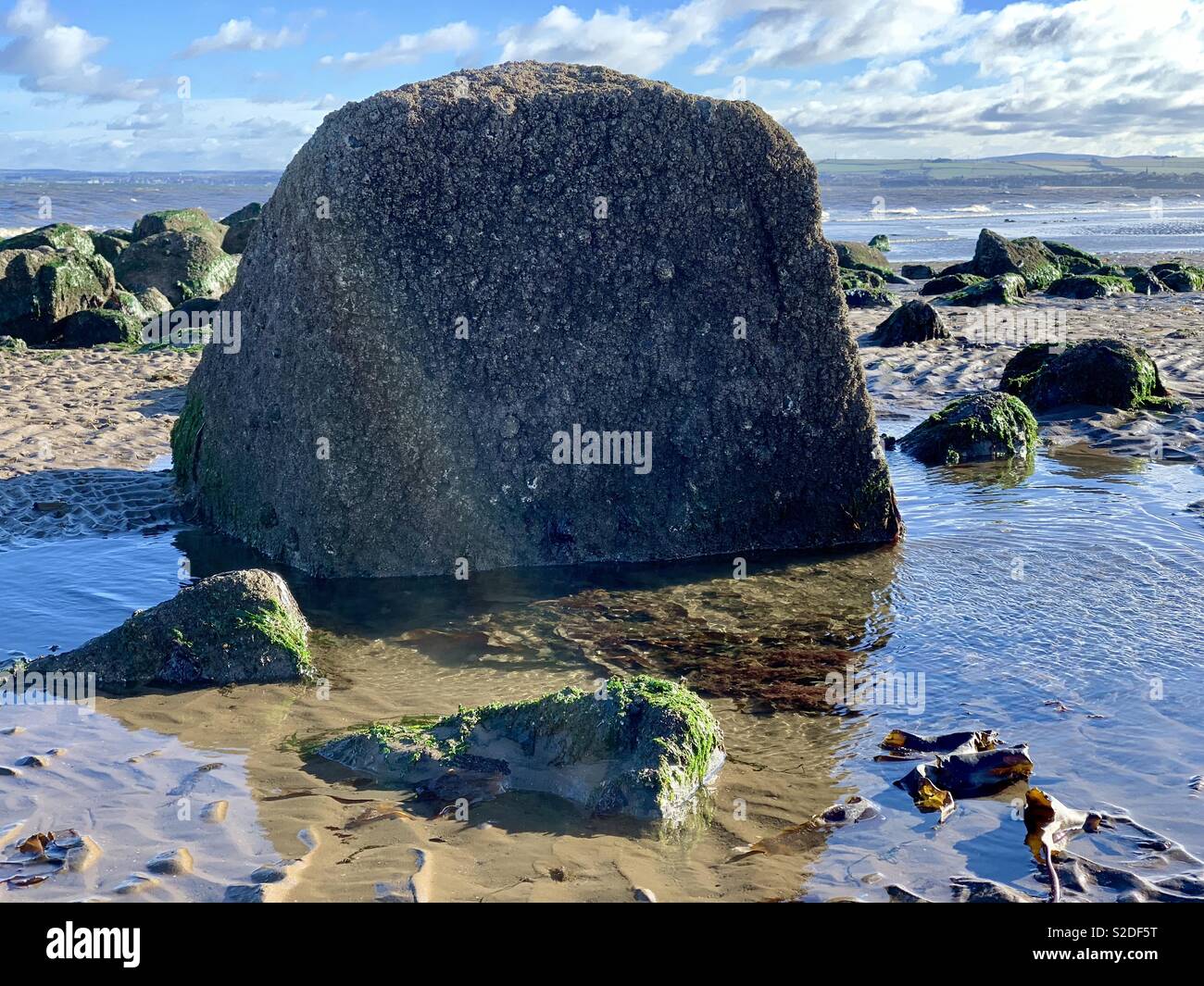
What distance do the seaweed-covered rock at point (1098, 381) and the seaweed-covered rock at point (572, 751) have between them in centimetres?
761

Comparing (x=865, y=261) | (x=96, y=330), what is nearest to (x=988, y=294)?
(x=865, y=261)

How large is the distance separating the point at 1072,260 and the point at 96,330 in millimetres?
20242

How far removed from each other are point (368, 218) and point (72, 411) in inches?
219

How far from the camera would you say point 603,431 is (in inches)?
265

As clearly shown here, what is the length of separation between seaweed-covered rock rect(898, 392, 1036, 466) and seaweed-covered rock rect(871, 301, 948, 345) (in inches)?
219

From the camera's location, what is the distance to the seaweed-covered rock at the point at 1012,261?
23.3 m

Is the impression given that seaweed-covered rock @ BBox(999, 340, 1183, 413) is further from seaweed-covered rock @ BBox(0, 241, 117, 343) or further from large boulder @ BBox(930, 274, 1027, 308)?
seaweed-covered rock @ BBox(0, 241, 117, 343)

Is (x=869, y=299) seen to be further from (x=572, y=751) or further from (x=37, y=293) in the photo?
(x=572, y=751)

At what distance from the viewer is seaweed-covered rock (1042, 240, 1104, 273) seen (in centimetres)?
2488

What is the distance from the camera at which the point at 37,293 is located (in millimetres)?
15422

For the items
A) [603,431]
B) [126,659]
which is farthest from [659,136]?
[126,659]

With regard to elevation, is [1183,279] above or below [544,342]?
above

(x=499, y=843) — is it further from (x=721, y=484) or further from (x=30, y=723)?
(x=721, y=484)

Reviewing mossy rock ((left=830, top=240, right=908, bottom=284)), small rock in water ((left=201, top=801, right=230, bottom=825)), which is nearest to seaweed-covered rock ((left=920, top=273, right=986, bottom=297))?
mossy rock ((left=830, top=240, right=908, bottom=284))
